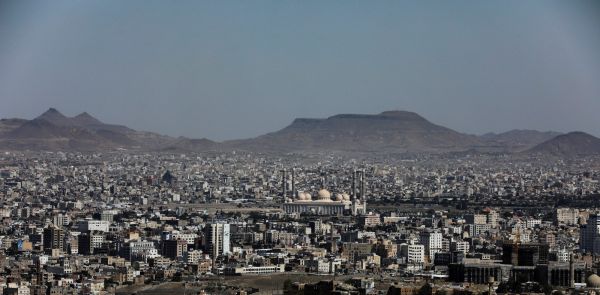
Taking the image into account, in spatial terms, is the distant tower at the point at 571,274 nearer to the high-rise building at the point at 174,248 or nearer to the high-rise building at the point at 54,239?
the high-rise building at the point at 174,248

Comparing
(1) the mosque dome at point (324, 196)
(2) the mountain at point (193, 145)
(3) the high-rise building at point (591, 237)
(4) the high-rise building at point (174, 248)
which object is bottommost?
(4) the high-rise building at point (174, 248)

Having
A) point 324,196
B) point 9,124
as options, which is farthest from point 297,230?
point 9,124

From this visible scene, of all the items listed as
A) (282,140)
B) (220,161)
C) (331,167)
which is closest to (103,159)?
(220,161)

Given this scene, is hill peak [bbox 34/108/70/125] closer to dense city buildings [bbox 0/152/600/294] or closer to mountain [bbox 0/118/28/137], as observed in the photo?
mountain [bbox 0/118/28/137]

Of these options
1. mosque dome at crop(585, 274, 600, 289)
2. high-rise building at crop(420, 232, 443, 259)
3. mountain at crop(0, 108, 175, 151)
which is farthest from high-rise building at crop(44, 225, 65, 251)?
mountain at crop(0, 108, 175, 151)

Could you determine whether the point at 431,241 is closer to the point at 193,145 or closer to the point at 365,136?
the point at 193,145

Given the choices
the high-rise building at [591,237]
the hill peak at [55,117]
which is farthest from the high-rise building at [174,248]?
the hill peak at [55,117]
